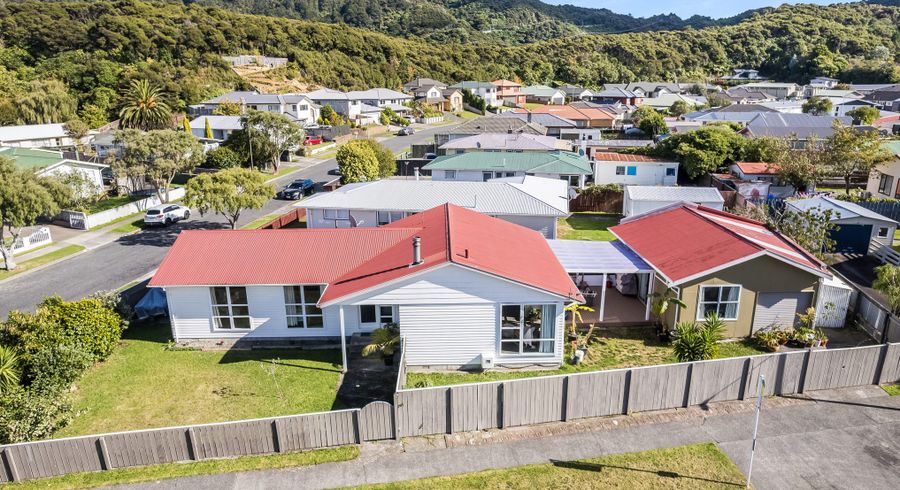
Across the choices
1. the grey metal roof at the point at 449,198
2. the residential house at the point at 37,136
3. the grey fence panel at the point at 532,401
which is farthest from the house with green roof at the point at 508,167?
the residential house at the point at 37,136

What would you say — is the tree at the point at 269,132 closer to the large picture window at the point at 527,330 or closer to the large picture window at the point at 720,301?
the large picture window at the point at 527,330

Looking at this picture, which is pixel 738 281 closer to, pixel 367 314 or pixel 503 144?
pixel 367 314

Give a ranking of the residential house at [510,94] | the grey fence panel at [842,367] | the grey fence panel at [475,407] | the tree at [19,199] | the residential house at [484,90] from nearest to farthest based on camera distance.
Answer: the grey fence panel at [475,407] → the grey fence panel at [842,367] → the tree at [19,199] → the residential house at [484,90] → the residential house at [510,94]

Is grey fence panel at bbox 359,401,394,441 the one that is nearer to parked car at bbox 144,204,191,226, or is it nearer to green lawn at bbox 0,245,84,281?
green lawn at bbox 0,245,84,281

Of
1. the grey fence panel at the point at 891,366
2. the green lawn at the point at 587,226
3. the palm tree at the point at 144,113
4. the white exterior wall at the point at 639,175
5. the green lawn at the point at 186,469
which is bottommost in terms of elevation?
the green lawn at the point at 587,226

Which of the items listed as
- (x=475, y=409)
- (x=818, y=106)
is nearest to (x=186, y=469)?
(x=475, y=409)

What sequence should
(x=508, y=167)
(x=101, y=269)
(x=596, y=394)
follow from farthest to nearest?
(x=508, y=167) < (x=101, y=269) < (x=596, y=394)

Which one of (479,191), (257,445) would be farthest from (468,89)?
(257,445)

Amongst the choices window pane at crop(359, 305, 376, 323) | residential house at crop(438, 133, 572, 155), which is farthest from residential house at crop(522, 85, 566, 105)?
window pane at crop(359, 305, 376, 323)
